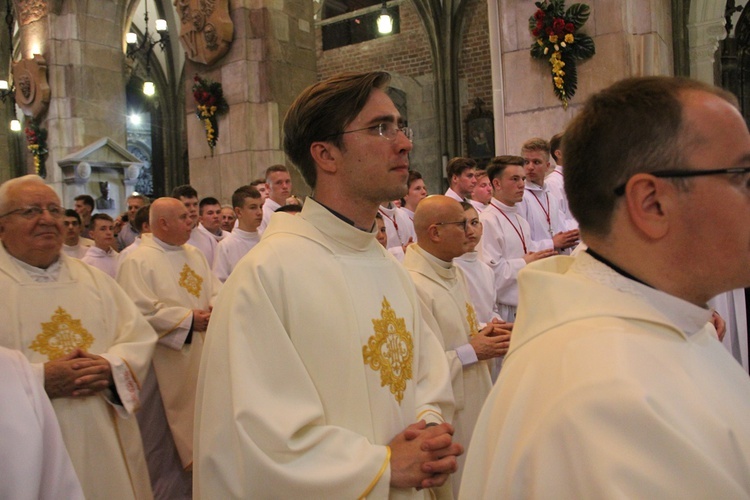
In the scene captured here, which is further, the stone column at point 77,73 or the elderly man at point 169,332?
the stone column at point 77,73

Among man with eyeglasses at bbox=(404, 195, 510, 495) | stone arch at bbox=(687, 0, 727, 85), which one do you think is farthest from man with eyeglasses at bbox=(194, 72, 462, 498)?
stone arch at bbox=(687, 0, 727, 85)

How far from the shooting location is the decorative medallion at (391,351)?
7.48ft

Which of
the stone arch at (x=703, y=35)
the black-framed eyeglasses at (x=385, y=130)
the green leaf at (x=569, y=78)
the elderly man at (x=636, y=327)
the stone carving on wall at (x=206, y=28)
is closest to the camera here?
the elderly man at (x=636, y=327)

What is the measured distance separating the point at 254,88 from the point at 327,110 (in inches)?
301

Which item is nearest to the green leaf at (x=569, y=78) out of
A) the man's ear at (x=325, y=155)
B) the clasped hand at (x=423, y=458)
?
the man's ear at (x=325, y=155)

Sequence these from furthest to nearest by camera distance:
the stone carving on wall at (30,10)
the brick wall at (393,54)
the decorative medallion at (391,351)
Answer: the brick wall at (393,54), the stone carving on wall at (30,10), the decorative medallion at (391,351)

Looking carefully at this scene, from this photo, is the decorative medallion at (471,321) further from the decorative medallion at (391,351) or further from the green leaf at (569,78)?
the green leaf at (569,78)

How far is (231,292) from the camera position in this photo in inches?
85.0

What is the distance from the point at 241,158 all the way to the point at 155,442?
5.48 metres

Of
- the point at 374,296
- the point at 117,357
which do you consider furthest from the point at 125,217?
the point at 374,296

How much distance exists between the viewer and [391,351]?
2346 millimetres

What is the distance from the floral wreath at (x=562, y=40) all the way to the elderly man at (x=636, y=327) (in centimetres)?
601

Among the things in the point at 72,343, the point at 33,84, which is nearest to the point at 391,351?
the point at 72,343

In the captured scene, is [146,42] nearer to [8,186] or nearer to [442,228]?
[8,186]
